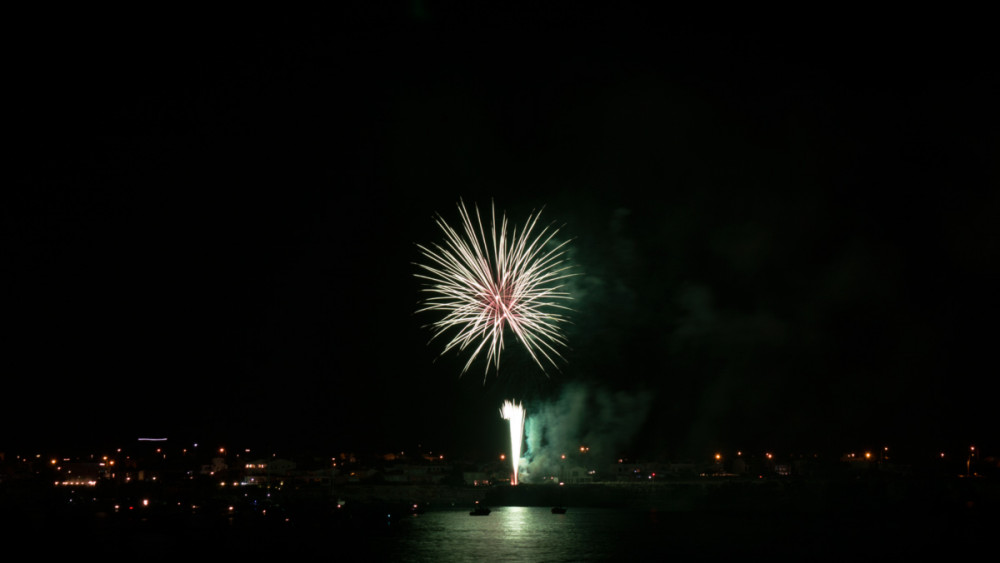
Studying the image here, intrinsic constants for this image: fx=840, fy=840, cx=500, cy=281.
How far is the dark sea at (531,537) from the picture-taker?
51.9 metres

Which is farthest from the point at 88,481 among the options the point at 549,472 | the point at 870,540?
the point at 870,540

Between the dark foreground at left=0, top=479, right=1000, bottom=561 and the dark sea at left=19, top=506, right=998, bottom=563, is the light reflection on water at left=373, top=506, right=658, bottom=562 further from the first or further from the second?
the dark foreground at left=0, top=479, right=1000, bottom=561

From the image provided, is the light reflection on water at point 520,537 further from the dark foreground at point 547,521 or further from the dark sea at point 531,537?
the dark foreground at point 547,521

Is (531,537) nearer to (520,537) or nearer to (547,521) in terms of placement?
(520,537)

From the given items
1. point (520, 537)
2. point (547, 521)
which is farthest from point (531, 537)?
point (547, 521)

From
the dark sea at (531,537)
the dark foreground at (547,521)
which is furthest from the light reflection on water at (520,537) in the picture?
the dark foreground at (547,521)

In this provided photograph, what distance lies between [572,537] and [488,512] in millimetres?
24451

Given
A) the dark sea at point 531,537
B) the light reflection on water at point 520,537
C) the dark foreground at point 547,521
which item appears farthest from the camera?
the dark foreground at point 547,521

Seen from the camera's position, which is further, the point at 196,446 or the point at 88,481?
the point at 196,446

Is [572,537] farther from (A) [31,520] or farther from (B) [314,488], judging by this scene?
(B) [314,488]

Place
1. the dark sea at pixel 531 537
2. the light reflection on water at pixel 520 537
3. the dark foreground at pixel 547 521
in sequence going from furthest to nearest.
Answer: the dark foreground at pixel 547 521 → the light reflection on water at pixel 520 537 → the dark sea at pixel 531 537

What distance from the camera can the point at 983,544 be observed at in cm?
5653

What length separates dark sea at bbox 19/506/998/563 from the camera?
5191cm

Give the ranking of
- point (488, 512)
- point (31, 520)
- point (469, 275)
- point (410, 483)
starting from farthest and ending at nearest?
point (410, 483) → point (488, 512) → point (31, 520) → point (469, 275)
